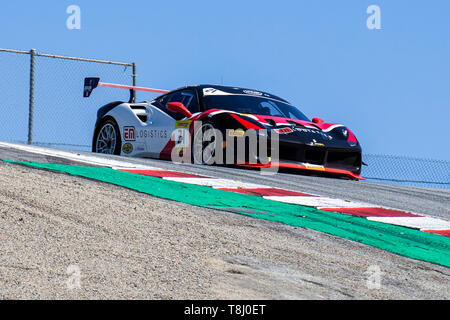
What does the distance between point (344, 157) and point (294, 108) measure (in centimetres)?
132

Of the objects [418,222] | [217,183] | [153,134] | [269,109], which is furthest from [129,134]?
[418,222]

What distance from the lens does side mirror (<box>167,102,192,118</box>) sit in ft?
29.7

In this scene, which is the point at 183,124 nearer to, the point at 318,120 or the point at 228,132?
the point at 228,132

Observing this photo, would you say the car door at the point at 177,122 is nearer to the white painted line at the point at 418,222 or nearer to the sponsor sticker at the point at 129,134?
the sponsor sticker at the point at 129,134

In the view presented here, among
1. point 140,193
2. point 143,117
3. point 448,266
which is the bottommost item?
point 448,266

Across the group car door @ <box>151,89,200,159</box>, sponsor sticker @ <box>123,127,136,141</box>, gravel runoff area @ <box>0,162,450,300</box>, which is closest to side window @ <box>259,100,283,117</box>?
car door @ <box>151,89,200,159</box>

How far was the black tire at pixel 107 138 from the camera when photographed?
10266 mm

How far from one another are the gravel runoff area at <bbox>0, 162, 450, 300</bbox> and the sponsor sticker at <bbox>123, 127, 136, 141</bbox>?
4.76 m

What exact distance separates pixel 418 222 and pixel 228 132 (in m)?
2.98

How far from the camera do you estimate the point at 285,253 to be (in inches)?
164

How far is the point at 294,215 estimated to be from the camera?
546cm

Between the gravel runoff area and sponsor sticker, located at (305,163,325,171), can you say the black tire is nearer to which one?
sponsor sticker, located at (305,163,325,171)

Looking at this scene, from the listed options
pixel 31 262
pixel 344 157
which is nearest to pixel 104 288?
pixel 31 262

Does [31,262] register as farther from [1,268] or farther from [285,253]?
[285,253]
